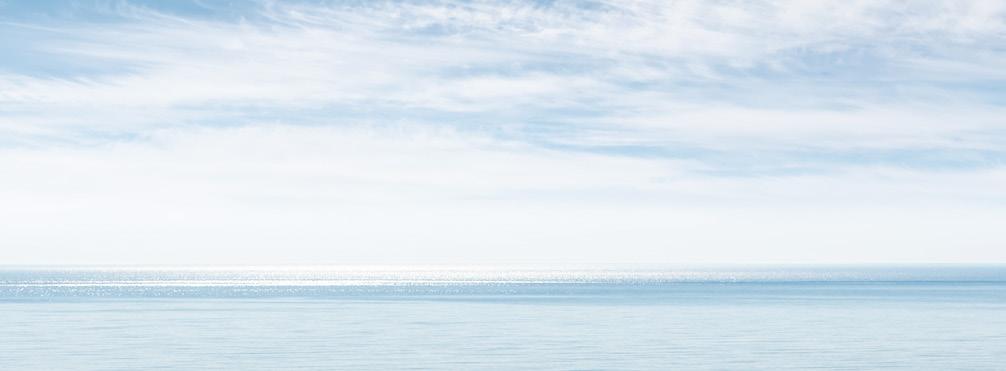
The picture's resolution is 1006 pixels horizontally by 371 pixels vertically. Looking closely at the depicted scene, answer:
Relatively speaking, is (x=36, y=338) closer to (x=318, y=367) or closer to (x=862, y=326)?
(x=318, y=367)

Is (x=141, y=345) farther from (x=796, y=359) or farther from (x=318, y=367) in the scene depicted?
(x=796, y=359)

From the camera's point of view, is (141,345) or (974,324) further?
(974,324)

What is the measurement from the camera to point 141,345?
51.1m

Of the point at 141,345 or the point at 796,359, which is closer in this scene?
the point at 796,359

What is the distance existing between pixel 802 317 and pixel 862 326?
32.6 ft

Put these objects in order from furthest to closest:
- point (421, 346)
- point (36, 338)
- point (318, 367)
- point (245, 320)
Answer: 1. point (245, 320)
2. point (36, 338)
3. point (421, 346)
4. point (318, 367)

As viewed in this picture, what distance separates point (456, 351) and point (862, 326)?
26.5 m

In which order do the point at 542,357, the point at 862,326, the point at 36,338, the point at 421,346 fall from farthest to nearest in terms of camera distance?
the point at 862,326 < the point at 36,338 < the point at 421,346 < the point at 542,357

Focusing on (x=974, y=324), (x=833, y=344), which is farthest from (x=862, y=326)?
(x=833, y=344)

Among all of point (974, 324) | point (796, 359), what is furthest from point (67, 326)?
point (974, 324)

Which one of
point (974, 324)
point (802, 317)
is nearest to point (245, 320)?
point (802, 317)

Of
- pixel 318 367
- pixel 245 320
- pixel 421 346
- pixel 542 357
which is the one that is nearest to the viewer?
pixel 318 367

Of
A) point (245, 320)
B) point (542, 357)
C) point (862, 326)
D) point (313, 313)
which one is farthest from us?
point (313, 313)

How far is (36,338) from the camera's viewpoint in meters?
55.0
